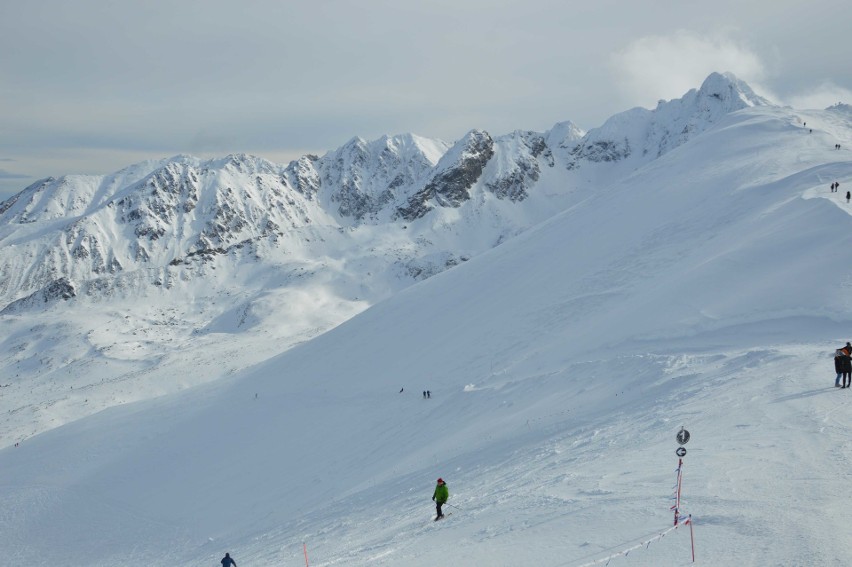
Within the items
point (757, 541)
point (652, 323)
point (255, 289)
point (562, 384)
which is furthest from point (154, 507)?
point (255, 289)

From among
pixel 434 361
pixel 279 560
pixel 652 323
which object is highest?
pixel 652 323

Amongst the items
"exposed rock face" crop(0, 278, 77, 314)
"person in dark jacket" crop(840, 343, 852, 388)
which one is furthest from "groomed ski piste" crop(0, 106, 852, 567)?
"exposed rock face" crop(0, 278, 77, 314)

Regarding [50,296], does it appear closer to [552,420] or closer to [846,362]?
[552,420]

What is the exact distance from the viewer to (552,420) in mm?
22578

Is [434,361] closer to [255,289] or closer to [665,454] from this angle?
[665,454]

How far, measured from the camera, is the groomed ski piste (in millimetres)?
11609

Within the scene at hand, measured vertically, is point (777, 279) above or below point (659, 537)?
above

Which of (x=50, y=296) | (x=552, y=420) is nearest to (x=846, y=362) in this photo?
(x=552, y=420)

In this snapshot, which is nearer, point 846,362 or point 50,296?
point 846,362

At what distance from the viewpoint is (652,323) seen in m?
28.9

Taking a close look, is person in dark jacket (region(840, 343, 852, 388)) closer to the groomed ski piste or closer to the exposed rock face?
the groomed ski piste

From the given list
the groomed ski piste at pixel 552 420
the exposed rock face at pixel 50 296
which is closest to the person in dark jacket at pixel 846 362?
the groomed ski piste at pixel 552 420

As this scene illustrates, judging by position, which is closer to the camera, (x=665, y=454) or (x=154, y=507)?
(x=665, y=454)

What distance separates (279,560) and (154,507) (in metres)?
21.1
